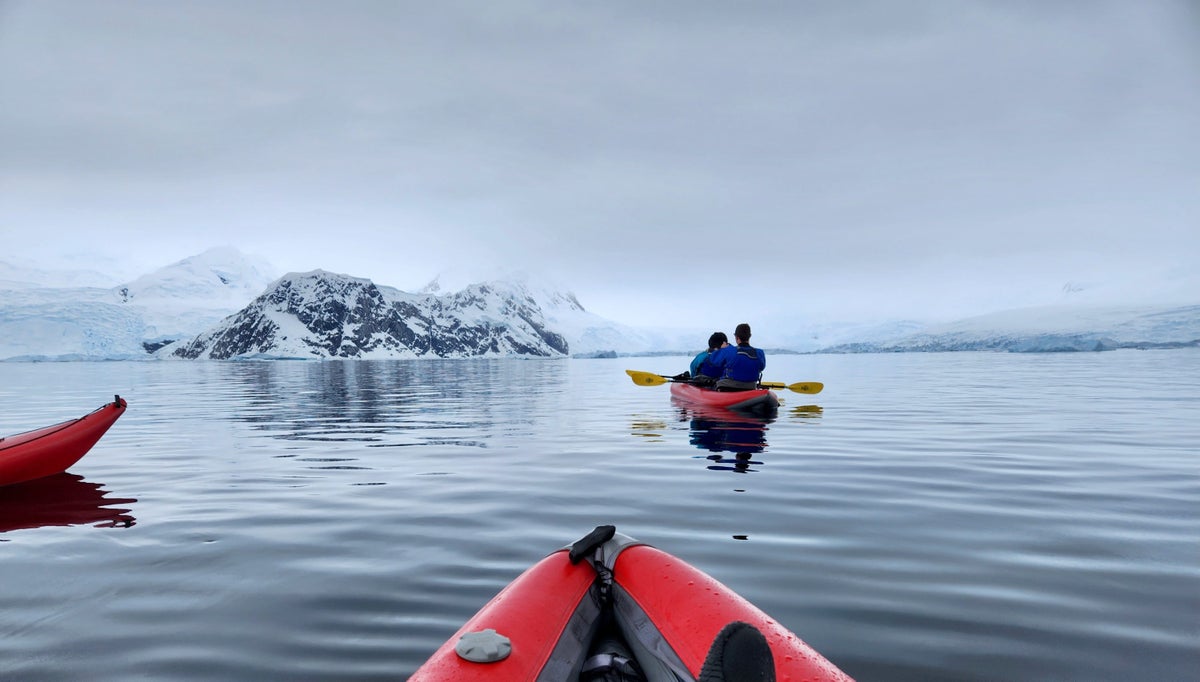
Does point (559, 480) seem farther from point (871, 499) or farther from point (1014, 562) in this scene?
point (1014, 562)

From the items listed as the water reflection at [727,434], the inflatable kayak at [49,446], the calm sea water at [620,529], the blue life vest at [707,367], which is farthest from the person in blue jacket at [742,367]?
the inflatable kayak at [49,446]

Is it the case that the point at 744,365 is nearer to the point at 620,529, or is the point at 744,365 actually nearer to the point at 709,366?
the point at 709,366

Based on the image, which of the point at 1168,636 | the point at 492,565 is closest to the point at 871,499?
the point at 1168,636

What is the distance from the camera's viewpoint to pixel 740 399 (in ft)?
55.6

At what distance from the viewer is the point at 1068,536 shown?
612 cm

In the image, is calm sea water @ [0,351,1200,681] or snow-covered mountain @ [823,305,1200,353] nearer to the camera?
calm sea water @ [0,351,1200,681]

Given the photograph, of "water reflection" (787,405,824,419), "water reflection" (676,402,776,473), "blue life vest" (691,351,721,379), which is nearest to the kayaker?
"blue life vest" (691,351,721,379)

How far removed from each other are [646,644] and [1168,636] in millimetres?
3410

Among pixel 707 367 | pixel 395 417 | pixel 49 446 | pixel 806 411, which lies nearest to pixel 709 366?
pixel 707 367

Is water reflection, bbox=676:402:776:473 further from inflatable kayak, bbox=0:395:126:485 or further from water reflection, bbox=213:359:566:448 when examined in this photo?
inflatable kayak, bbox=0:395:126:485

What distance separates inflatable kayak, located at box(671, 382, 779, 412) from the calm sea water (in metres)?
2.91

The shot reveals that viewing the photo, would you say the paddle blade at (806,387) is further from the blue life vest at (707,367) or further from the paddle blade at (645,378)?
the paddle blade at (645,378)

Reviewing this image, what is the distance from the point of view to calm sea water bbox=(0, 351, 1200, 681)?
13.1ft

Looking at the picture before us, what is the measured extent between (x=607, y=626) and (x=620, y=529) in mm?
3165
